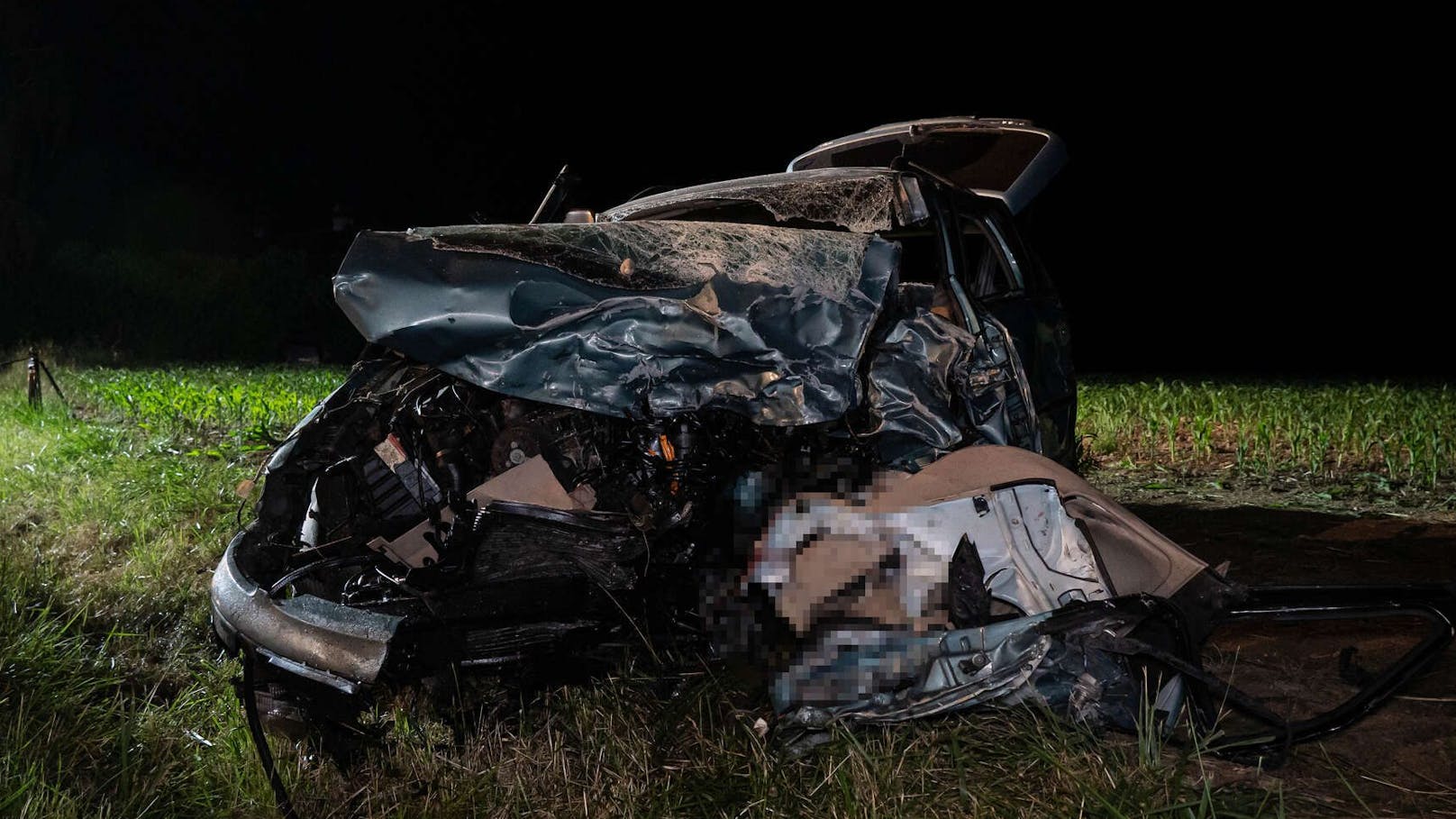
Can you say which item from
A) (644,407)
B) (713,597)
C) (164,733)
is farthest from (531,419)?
(164,733)

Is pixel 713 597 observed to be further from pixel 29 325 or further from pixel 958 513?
pixel 29 325

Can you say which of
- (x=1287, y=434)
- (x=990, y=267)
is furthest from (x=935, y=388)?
(x=1287, y=434)

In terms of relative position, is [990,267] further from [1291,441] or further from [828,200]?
[1291,441]

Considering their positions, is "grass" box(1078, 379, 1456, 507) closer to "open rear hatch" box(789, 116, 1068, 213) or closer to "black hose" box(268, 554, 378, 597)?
"open rear hatch" box(789, 116, 1068, 213)

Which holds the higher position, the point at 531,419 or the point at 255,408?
the point at 531,419

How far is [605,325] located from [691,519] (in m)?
0.57

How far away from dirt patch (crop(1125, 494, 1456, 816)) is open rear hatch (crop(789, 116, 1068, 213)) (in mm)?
2055

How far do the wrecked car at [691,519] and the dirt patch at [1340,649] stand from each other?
173 mm

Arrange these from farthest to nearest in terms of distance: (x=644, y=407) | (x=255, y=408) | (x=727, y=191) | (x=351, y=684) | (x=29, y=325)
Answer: (x=29, y=325) < (x=255, y=408) < (x=727, y=191) < (x=644, y=407) < (x=351, y=684)

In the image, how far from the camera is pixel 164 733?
10.8 feet

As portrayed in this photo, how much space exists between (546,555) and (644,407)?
470mm

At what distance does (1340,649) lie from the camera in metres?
3.90

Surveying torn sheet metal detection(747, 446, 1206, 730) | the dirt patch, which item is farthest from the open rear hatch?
torn sheet metal detection(747, 446, 1206, 730)

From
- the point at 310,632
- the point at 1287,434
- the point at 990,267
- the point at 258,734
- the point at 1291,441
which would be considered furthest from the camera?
the point at 1287,434
